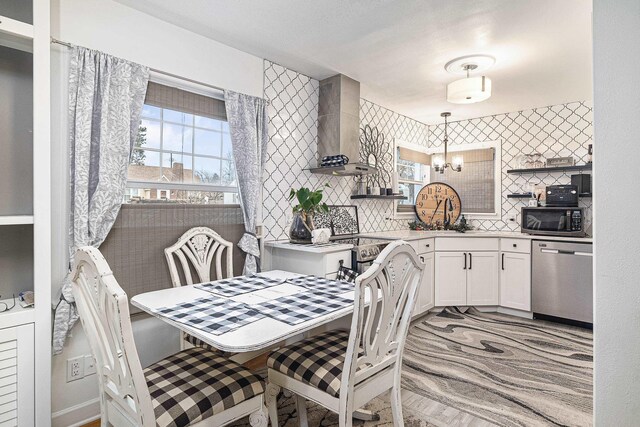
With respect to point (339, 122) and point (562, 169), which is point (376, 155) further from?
point (562, 169)

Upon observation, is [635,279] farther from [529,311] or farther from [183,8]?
[529,311]

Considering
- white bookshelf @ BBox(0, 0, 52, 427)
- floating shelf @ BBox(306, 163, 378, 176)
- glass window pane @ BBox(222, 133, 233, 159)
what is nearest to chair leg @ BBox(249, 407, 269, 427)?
white bookshelf @ BBox(0, 0, 52, 427)

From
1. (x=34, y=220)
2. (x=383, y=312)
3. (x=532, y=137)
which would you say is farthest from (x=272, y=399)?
(x=532, y=137)

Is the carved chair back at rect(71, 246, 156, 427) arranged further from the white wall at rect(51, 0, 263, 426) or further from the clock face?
the clock face

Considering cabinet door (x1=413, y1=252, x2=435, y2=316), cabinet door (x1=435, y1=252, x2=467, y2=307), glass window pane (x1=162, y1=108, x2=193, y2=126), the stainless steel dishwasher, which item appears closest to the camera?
glass window pane (x1=162, y1=108, x2=193, y2=126)

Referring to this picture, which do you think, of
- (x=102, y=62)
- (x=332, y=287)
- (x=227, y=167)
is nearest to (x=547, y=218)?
(x=332, y=287)

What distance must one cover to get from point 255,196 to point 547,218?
3231mm

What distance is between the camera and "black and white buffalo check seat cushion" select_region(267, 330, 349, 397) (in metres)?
1.48

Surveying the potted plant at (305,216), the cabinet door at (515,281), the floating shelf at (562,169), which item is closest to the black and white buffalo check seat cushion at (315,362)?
the potted plant at (305,216)

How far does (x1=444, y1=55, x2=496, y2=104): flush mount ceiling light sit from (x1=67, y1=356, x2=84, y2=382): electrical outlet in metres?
3.45

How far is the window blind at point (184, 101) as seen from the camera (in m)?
2.34

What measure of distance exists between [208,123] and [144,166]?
62cm

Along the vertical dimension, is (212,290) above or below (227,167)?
below

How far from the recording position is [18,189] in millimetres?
1769
